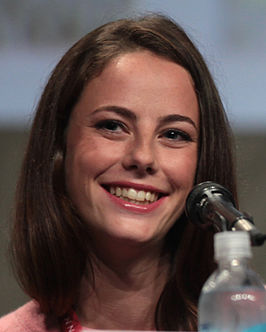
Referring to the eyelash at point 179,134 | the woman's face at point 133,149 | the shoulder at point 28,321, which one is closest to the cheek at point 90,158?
the woman's face at point 133,149

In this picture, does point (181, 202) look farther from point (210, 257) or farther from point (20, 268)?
point (20, 268)

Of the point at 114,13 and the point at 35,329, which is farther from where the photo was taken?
the point at 114,13

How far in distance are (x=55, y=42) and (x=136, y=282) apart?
2.69 feet

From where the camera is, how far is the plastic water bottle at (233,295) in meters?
0.83

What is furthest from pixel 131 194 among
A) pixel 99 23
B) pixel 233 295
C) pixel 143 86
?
pixel 99 23

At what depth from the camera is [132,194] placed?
142 centimetres

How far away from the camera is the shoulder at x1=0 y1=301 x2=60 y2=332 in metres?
1.55

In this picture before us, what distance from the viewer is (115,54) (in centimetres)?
153

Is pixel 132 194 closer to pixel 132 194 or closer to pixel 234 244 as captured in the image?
pixel 132 194

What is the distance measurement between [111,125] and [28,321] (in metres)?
0.47

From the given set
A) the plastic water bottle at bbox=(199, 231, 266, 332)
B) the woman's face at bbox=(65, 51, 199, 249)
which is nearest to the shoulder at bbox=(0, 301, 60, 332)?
the woman's face at bbox=(65, 51, 199, 249)

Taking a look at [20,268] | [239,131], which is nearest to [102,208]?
[20,268]

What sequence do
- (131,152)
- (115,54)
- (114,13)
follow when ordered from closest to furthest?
(131,152) < (115,54) < (114,13)

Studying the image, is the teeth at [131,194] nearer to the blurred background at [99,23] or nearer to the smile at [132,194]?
the smile at [132,194]
